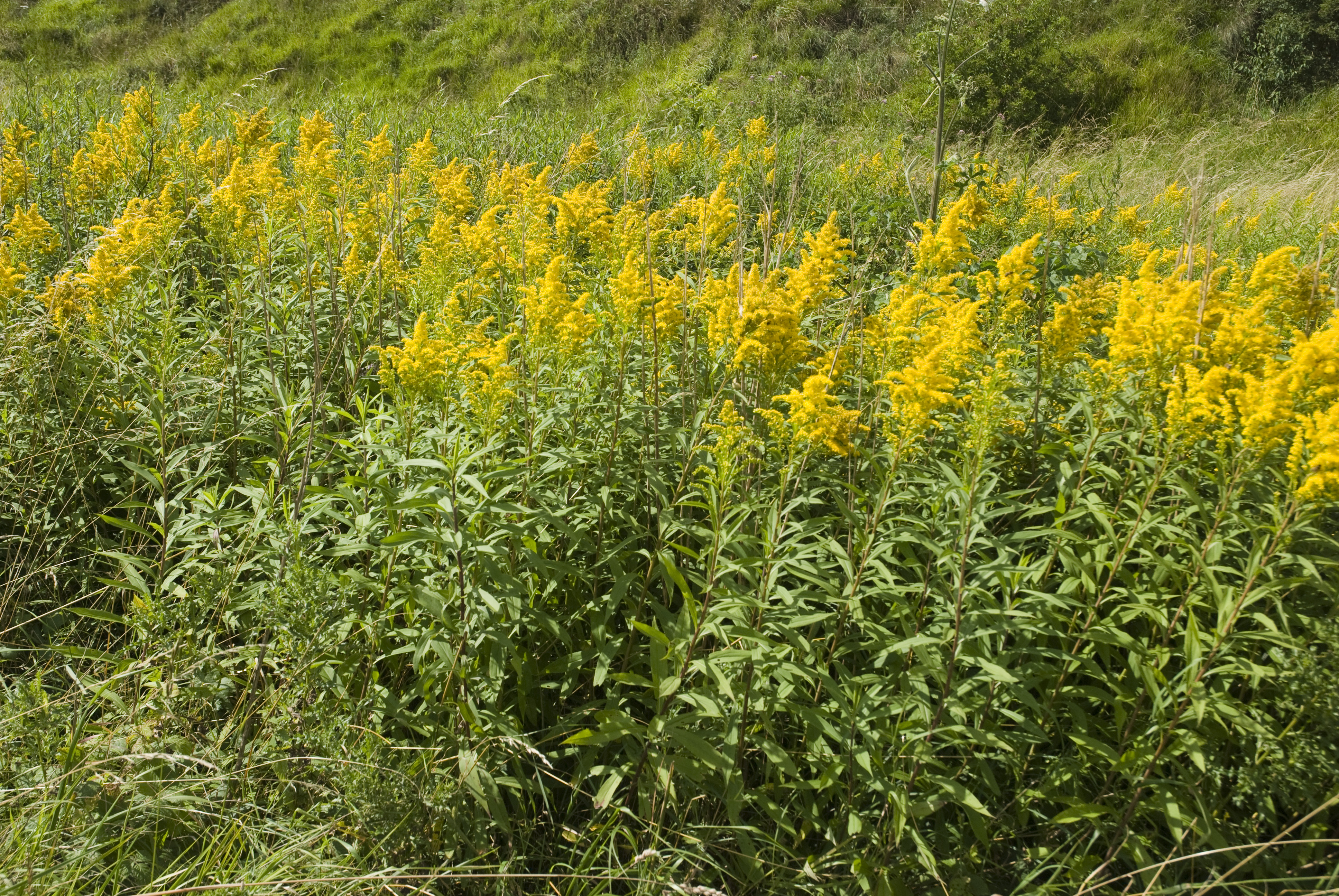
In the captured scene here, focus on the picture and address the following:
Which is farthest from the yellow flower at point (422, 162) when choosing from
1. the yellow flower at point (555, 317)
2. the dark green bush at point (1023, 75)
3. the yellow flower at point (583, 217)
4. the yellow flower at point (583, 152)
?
the dark green bush at point (1023, 75)

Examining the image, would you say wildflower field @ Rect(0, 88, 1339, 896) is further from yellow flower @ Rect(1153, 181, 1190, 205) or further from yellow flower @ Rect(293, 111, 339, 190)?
yellow flower @ Rect(1153, 181, 1190, 205)

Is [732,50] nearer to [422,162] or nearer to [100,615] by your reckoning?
[422,162]

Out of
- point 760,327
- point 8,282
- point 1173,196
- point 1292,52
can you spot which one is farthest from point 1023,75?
point 8,282

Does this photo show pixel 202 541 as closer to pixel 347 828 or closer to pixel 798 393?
pixel 347 828

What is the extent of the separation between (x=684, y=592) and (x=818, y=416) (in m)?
0.54

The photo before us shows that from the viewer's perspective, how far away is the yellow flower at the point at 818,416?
6.74 feet

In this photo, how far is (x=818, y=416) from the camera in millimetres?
2102

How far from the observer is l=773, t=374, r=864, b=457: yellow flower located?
6.74ft

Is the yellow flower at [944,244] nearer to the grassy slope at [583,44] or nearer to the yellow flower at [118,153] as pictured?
the yellow flower at [118,153]

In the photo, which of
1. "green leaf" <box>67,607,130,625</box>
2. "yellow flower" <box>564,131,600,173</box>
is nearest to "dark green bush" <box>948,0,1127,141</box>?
"yellow flower" <box>564,131,600,173</box>

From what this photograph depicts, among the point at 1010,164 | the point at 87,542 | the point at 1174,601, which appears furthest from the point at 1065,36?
the point at 87,542

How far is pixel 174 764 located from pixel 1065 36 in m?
18.9

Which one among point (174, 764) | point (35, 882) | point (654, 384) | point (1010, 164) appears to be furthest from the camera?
point (1010, 164)

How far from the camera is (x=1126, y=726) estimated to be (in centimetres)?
218
